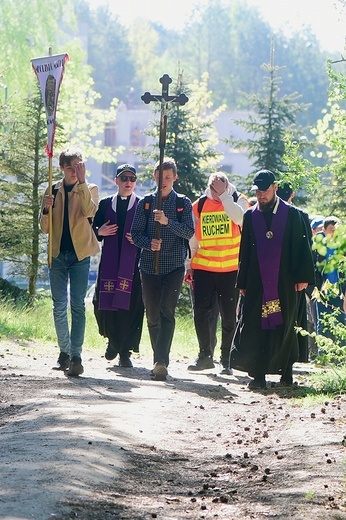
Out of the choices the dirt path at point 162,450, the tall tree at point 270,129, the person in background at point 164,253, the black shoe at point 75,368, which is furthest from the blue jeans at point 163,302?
the tall tree at point 270,129

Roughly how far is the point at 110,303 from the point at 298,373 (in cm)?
237

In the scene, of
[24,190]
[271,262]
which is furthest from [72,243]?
[24,190]

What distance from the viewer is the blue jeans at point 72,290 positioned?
12.4 m

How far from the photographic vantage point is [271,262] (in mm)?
12523

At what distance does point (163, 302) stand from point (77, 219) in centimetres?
124

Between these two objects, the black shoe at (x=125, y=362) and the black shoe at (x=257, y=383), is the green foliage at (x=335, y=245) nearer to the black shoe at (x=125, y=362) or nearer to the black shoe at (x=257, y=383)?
the black shoe at (x=257, y=383)

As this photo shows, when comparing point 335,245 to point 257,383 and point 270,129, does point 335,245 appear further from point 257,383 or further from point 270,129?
point 270,129

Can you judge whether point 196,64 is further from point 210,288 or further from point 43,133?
point 210,288

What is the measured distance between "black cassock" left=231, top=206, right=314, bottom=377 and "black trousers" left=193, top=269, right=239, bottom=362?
1.39m

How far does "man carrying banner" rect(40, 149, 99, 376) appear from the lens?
12.3 metres

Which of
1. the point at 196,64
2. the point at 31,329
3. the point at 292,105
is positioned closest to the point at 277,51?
the point at 196,64

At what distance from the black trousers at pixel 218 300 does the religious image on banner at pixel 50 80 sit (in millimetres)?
2252

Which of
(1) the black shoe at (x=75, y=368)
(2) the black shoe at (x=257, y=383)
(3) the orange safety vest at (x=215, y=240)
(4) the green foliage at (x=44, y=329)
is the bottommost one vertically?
(2) the black shoe at (x=257, y=383)

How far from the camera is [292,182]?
403 inches
